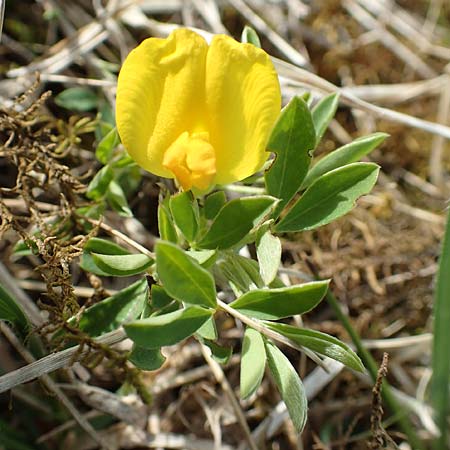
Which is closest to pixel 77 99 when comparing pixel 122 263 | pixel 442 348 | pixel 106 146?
pixel 106 146

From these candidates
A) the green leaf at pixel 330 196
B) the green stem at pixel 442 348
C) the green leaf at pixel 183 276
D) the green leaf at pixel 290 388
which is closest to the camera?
the green leaf at pixel 183 276

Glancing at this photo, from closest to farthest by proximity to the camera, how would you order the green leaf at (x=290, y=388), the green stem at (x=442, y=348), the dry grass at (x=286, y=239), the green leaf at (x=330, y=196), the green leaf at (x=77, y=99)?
the green leaf at (x=290, y=388) < the green leaf at (x=330, y=196) < the green stem at (x=442, y=348) < the dry grass at (x=286, y=239) < the green leaf at (x=77, y=99)

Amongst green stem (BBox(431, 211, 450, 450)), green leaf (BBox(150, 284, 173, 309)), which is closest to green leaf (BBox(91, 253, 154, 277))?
green leaf (BBox(150, 284, 173, 309))

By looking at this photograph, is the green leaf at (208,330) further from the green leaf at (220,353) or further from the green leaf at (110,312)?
the green leaf at (110,312)

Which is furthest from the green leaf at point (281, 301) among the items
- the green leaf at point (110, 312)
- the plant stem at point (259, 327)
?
the green leaf at point (110, 312)

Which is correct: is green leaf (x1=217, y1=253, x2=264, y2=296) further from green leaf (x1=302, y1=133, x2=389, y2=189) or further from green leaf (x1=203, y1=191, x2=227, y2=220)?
green leaf (x1=302, y1=133, x2=389, y2=189)
